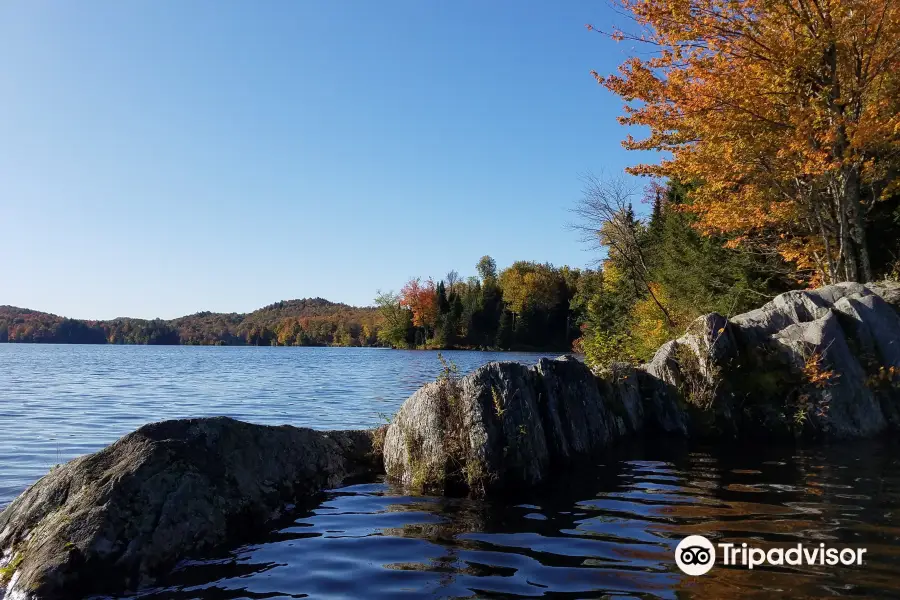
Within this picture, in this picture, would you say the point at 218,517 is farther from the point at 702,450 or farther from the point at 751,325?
the point at 751,325

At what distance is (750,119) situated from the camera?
467 inches

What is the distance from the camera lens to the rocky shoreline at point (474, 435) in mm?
4746

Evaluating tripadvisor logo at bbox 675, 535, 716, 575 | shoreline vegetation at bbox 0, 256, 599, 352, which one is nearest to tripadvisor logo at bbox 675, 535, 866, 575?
tripadvisor logo at bbox 675, 535, 716, 575

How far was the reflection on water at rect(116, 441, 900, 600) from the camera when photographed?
414 cm

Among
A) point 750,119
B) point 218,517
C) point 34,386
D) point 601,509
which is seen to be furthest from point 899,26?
point 34,386

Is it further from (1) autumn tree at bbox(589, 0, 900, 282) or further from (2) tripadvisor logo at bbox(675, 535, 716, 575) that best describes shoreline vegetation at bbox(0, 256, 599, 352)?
(2) tripadvisor logo at bbox(675, 535, 716, 575)

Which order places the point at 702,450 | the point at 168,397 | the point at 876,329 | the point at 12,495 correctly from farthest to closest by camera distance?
the point at 168,397
the point at 876,329
the point at 702,450
the point at 12,495

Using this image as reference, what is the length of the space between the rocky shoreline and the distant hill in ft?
363

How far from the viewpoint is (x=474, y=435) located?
696cm

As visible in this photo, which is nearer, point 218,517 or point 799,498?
point 218,517

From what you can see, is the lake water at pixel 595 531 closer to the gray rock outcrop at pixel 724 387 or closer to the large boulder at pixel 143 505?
the large boulder at pixel 143 505

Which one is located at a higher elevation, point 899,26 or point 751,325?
point 899,26

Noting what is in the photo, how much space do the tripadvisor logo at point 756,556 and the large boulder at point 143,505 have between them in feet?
12.7

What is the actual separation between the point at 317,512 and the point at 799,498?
5.05 metres
